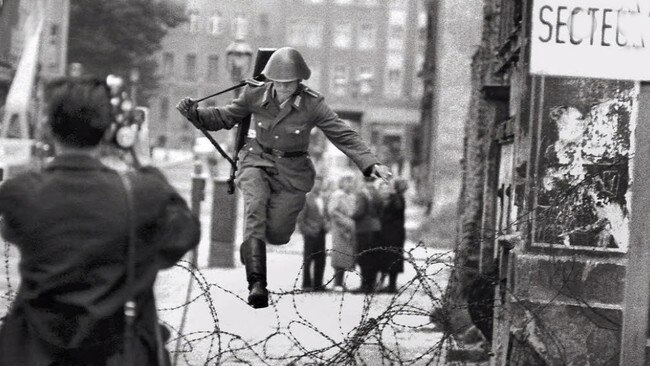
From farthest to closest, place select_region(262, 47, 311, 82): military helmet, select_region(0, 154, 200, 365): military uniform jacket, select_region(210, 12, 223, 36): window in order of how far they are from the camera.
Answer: select_region(210, 12, 223, 36): window → select_region(262, 47, 311, 82): military helmet → select_region(0, 154, 200, 365): military uniform jacket

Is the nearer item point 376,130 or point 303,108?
point 303,108

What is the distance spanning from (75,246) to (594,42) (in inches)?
102

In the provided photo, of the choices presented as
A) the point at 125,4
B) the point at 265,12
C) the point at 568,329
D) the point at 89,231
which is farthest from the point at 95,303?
the point at 265,12

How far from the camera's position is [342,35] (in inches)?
2842

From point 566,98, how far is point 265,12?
62.5 metres

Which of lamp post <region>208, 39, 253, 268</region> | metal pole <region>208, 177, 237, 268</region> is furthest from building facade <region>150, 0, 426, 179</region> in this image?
metal pole <region>208, 177, 237, 268</region>

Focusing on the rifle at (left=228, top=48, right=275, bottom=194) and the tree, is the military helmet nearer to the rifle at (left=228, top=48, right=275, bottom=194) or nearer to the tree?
the rifle at (left=228, top=48, right=275, bottom=194)

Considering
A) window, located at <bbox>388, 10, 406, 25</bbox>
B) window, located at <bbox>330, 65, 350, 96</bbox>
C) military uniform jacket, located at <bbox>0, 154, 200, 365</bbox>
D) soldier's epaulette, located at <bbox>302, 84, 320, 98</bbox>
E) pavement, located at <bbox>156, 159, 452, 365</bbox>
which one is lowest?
pavement, located at <bbox>156, 159, 452, 365</bbox>

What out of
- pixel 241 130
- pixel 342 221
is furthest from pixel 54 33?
pixel 241 130

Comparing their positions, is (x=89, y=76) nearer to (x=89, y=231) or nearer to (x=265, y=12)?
(x=89, y=231)

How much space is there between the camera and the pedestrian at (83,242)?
3957 mm

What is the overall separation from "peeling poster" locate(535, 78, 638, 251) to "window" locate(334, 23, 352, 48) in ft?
212

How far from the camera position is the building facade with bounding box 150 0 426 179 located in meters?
69.3

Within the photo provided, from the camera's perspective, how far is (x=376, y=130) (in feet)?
239
